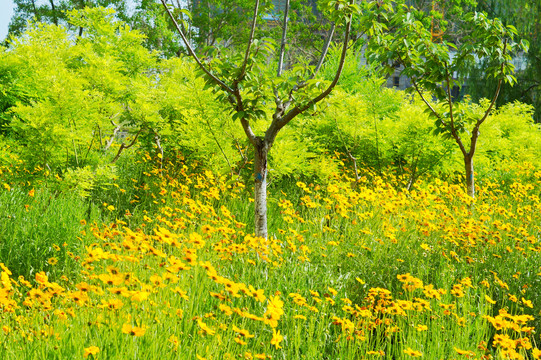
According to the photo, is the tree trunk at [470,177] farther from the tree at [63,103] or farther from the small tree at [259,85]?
the tree at [63,103]

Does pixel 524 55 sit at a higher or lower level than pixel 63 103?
higher

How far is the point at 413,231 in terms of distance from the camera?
178 inches

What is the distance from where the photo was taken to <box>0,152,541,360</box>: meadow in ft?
6.70

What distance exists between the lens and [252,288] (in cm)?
221

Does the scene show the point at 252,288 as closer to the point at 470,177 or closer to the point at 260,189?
the point at 260,189

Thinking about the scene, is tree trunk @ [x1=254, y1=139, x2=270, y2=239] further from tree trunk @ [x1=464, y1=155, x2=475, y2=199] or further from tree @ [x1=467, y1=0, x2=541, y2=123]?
tree @ [x1=467, y1=0, x2=541, y2=123]

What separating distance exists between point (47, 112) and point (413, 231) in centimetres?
394

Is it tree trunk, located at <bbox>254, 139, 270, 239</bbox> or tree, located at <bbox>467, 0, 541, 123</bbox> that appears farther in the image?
tree, located at <bbox>467, 0, 541, 123</bbox>

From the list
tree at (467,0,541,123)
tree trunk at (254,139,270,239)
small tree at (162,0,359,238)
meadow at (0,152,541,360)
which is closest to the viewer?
meadow at (0,152,541,360)

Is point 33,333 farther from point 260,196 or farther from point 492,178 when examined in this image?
point 492,178

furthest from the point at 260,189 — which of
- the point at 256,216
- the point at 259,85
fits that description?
the point at 259,85

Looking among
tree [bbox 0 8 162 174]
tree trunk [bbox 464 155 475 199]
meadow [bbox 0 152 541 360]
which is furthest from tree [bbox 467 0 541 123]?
tree [bbox 0 8 162 174]

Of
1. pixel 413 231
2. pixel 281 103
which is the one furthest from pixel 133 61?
pixel 413 231

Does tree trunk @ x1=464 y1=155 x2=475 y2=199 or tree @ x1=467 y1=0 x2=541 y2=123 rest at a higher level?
tree @ x1=467 y1=0 x2=541 y2=123
